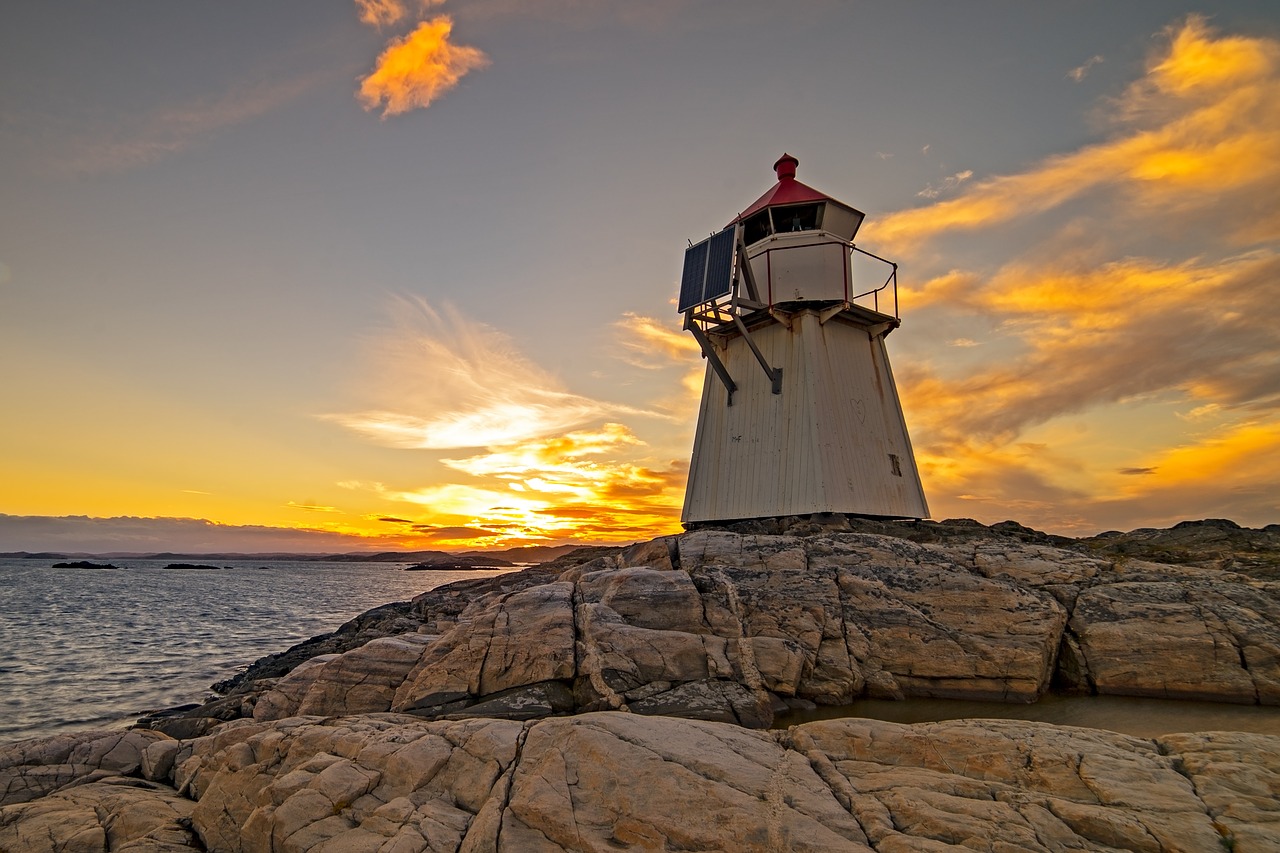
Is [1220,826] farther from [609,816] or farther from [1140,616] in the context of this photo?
→ [1140,616]

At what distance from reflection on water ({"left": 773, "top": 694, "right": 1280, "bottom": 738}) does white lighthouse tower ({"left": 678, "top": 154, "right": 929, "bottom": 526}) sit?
26.6ft

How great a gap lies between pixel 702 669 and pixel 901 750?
12.7ft

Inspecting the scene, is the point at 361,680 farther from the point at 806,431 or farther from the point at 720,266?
the point at 720,266

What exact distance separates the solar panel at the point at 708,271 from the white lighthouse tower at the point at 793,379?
1.7 inches

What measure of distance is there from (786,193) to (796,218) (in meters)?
1.14

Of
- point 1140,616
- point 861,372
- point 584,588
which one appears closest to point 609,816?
point 584,588

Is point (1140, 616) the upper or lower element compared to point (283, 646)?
upper

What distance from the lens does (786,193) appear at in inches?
901

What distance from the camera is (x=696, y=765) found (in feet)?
20.1

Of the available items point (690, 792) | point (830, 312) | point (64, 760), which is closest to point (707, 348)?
point (830, 312)

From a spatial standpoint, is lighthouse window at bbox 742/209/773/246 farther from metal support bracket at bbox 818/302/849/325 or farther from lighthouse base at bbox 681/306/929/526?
metal support bracket at bbox 818/302/849/325

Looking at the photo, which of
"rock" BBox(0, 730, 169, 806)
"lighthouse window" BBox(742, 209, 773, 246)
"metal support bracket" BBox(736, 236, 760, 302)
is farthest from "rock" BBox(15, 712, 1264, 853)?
"lighthouse window" BBox(742, 209, 773, 246)

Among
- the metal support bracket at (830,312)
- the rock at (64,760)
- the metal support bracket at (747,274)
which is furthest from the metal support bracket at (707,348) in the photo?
the rock at (64,760)

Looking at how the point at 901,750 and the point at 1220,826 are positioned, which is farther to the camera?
the point at 901,750
